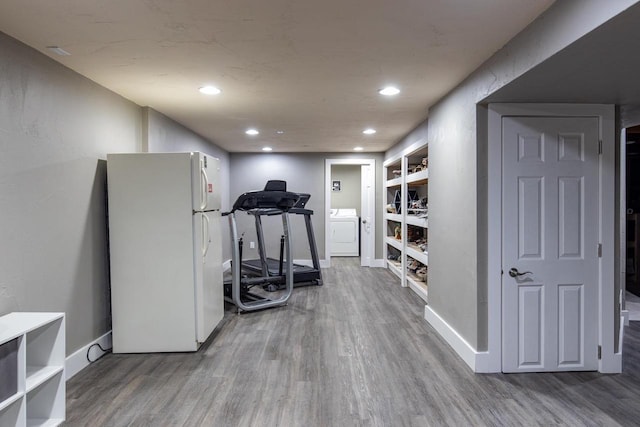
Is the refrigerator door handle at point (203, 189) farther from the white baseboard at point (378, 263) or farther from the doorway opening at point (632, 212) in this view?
the doorway opening at point (632, 212)

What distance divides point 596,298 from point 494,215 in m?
0.98

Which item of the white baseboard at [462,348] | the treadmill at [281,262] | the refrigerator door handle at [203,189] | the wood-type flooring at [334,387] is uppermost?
the refrigerator door handle at [203,189]

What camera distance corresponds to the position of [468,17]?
1847 millimetres

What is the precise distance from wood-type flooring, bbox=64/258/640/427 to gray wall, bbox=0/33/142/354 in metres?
0.65

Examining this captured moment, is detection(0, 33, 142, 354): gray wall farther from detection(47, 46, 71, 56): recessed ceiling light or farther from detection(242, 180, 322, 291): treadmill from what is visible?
detection(242, 180, 322, 291): treadmill

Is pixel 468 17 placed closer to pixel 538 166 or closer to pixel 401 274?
pixel 538 166

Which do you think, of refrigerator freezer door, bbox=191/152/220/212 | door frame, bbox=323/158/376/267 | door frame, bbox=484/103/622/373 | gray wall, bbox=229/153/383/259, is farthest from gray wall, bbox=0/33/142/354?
door frame, bbox=323/158/376/267

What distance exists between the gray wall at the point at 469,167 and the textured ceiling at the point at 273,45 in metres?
0.11

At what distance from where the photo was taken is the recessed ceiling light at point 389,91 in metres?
3.01

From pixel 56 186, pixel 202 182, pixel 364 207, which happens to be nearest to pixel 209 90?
pixel 202 182

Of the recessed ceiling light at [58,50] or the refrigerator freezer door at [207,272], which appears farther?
the refrigerator freezer door at [207,272]

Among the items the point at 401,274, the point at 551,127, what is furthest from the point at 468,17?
the point at 401,274

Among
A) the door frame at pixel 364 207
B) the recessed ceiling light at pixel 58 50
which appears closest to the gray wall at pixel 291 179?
the door frame at pixel 364 207

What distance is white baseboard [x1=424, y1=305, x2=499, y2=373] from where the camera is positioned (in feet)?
8.68
